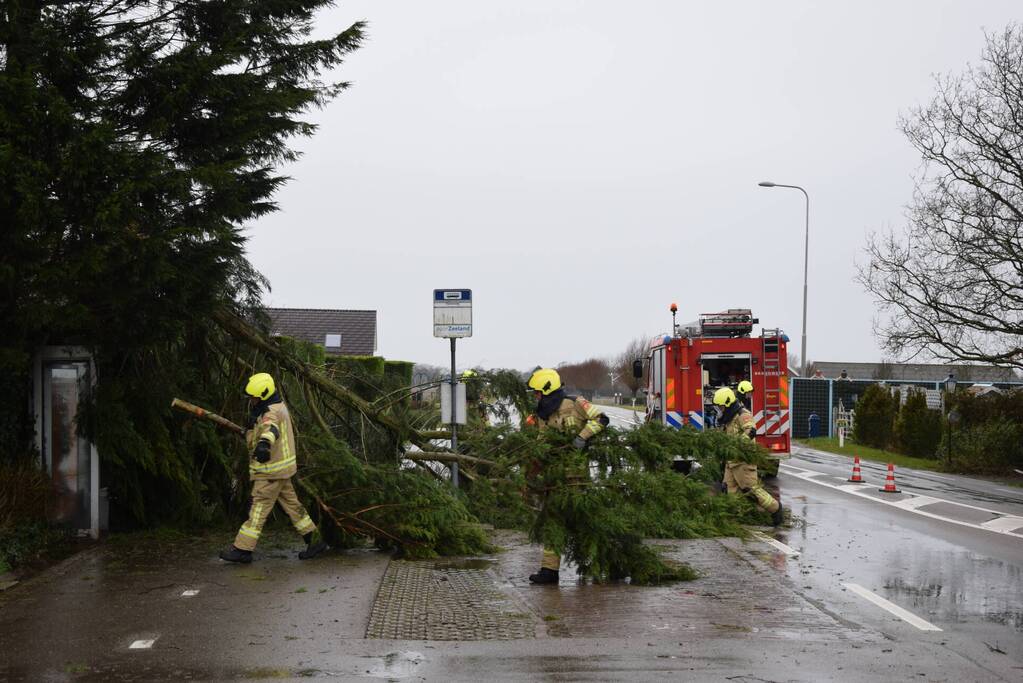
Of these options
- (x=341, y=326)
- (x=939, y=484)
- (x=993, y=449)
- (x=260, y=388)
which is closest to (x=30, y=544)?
(x=260, y=388)

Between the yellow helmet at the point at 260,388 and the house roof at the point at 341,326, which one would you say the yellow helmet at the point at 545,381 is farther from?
the house roof at the point at 341,326

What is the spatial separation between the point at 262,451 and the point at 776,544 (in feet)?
18.6

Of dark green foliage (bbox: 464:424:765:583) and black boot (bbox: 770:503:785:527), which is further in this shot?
black boot (bbox: 770:503:785:527)

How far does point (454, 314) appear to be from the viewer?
532 inches

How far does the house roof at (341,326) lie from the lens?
53938 millimetres

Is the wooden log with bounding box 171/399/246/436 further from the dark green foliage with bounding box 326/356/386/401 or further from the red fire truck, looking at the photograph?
the red fire truck

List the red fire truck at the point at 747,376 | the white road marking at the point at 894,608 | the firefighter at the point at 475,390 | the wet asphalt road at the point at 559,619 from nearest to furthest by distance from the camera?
the wet asphalt road at the point at 559,619 → the white road marking at the point at 894,608 → the firefighter at the point at 475,390 → the red fire truck at the point at 747,376

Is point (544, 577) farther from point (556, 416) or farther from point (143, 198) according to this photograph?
point (143, 198)

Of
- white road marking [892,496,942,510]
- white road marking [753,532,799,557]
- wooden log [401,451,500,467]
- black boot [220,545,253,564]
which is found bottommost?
white road marking [892,496,942,510]

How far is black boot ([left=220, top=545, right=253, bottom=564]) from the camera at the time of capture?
9.70 metres

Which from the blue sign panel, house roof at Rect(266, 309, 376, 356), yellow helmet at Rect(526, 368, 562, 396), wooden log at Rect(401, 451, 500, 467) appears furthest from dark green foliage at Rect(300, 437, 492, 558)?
house roof at Rect(266, 309, 376, 356)

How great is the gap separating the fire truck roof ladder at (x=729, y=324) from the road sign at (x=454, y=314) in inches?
339

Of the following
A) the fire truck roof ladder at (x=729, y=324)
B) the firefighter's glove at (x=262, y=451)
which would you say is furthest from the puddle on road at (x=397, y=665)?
the fire truck roof ladder at (x=729, y=324)

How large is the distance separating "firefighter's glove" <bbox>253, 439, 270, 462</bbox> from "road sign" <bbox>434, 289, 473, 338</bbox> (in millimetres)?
4169
